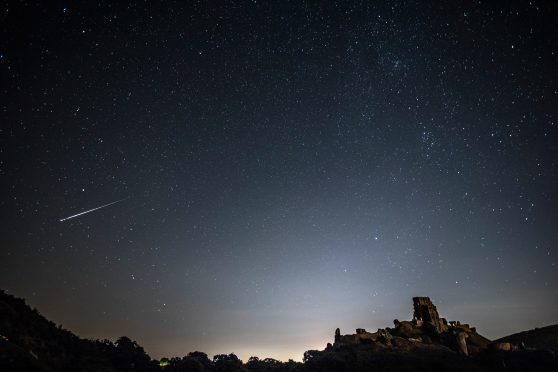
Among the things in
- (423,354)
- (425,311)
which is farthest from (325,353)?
(425,311)

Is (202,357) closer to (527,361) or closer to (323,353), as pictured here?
(323,353)

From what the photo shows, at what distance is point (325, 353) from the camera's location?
172ft

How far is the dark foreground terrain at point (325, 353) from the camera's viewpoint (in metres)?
33.8

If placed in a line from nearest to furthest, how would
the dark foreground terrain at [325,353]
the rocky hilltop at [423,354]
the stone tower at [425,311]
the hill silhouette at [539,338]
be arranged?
the dark foreground terrain at [325,353] < the rocky hilltop at [423,354] < the hill silhouette at [539,338] < the stone tower at [425,311]

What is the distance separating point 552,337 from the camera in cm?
6494

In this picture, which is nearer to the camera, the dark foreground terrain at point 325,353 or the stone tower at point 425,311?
the dark foreground terrain at point 325,353

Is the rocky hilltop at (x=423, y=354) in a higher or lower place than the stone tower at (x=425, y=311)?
lower

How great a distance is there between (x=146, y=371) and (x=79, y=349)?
43.6ft

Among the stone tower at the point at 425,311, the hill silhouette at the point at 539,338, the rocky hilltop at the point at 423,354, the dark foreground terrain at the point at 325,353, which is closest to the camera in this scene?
the dark foreground terrain at the point at 325,353

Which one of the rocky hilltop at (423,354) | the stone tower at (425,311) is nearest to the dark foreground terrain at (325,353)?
the rocky hilltop at (423,354)

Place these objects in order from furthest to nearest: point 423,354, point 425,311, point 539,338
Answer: point 425,311 < point 539,338 < point 423,354

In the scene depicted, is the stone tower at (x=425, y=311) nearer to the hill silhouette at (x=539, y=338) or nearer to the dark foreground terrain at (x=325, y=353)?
the dark foreground terrain at (x=325, y=353)

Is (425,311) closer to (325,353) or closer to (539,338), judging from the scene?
(539,338)

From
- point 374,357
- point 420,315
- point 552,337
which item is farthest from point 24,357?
point 552,337
